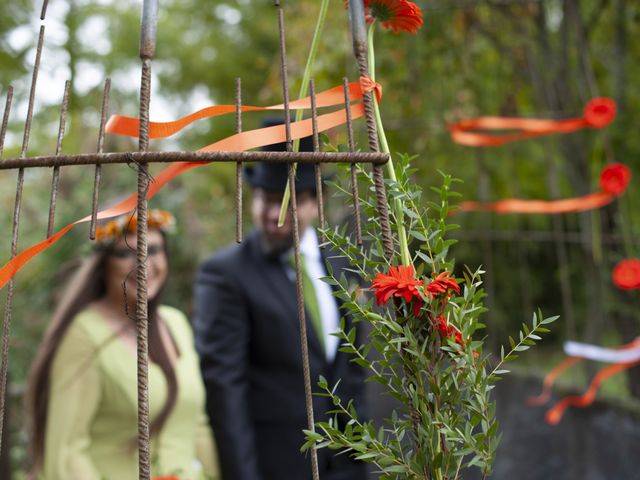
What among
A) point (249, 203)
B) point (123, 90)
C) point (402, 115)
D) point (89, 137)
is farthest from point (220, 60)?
point (402, 115)

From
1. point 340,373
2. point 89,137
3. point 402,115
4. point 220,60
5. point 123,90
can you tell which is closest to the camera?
point 340,373

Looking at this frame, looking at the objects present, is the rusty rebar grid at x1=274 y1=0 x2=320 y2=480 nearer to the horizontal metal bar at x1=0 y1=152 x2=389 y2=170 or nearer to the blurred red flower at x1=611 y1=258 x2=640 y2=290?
the horizontal metal bar at x1=0 y1=152 x2=389 y2=170

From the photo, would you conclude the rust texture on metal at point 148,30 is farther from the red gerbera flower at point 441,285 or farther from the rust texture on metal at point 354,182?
the red gerbera flower at point 441,285

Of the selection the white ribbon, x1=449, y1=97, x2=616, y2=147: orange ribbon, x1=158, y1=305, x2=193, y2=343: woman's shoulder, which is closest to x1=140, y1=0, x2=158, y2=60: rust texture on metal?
x1=158, y1=305, x2=193, y2=343: woman's shoulder

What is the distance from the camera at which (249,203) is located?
7.52 m

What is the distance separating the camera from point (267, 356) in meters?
2.38

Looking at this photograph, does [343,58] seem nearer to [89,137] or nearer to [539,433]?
[89,137]

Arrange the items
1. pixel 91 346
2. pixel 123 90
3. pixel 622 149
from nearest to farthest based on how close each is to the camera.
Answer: pixel 91 346 → pixel 622 149 → pixel 123 90

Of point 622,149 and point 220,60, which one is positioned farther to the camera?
point 220,60

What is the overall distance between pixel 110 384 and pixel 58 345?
0.22 m

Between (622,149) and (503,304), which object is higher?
(622,149)

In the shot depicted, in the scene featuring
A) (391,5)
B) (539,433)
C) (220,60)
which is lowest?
(539,433)

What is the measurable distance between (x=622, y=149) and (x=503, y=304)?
3.19 m

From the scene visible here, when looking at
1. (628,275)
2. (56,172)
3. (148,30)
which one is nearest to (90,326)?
(56,172)
